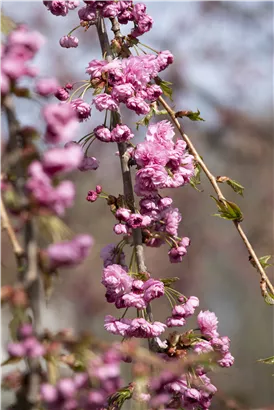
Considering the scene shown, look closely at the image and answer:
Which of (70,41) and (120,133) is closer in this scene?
(120,133)

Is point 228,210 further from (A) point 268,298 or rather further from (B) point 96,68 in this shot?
(B) point 96,68

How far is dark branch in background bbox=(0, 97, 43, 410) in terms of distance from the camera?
29.1 inches

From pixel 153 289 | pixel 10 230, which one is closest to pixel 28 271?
pixel 10 230

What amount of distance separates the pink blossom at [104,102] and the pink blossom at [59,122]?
1.98 ft

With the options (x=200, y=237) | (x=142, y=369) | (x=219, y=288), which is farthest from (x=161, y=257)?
(x=142, y=369)

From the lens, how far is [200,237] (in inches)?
380

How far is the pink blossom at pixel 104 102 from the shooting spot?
4.26 feet

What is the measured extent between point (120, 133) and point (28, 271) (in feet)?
2.01

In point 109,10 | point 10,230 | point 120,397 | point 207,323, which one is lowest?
point 120,397

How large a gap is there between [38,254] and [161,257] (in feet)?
32.3

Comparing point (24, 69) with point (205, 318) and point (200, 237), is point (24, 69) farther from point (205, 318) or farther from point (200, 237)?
point (200, 237)

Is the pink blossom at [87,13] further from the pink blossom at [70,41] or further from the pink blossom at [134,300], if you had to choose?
the pink blossom at [134,300]

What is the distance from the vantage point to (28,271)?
0.74m

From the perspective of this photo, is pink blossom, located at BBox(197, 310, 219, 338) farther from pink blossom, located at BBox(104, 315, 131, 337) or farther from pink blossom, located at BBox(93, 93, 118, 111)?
pink blossom, located at BBox(93, 93, 118, 111)
